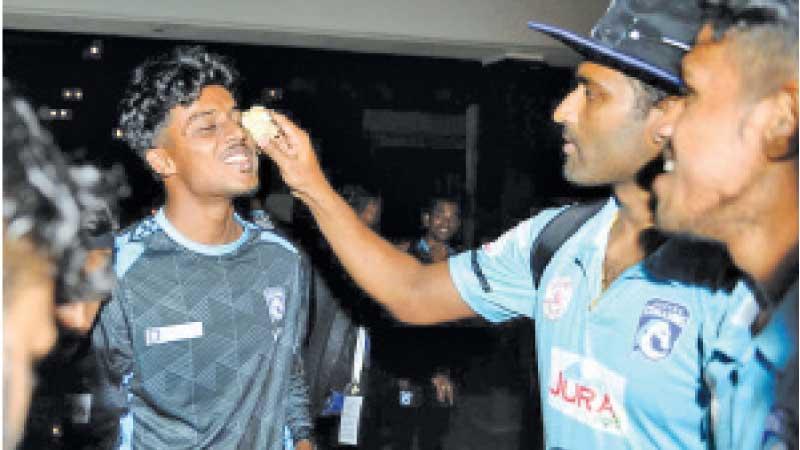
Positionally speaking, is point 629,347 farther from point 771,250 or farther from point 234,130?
point 234,130

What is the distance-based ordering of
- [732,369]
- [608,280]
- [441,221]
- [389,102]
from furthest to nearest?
1. [389,102]
2. [441,221]
3. [608,280]
4. [732,369]

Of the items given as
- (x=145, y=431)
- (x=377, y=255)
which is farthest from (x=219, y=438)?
(x=377, y=255)

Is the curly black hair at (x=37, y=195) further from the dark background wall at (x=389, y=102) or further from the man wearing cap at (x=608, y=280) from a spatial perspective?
the dark background wall at (x=389, y=102)

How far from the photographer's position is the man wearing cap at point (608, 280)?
1794 mm

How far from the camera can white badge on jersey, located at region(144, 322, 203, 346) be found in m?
2.46

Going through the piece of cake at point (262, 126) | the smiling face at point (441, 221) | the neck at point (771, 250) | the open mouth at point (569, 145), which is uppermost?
the piece of cake at point (262, 126)

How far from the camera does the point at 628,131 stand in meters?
2.15

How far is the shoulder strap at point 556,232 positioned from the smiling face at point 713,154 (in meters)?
0.64

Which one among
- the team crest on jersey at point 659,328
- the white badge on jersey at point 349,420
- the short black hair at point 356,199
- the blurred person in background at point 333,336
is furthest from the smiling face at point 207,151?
the short black hair at point 356,199

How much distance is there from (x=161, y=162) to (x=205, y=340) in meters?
0.53

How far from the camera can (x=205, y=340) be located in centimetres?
250

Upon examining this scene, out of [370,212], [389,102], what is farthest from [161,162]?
[389,102]

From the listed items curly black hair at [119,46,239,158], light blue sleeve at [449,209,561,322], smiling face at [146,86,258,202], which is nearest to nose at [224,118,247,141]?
smiling face at [146,86,258,202]

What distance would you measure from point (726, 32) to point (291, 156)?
110 centimetres
